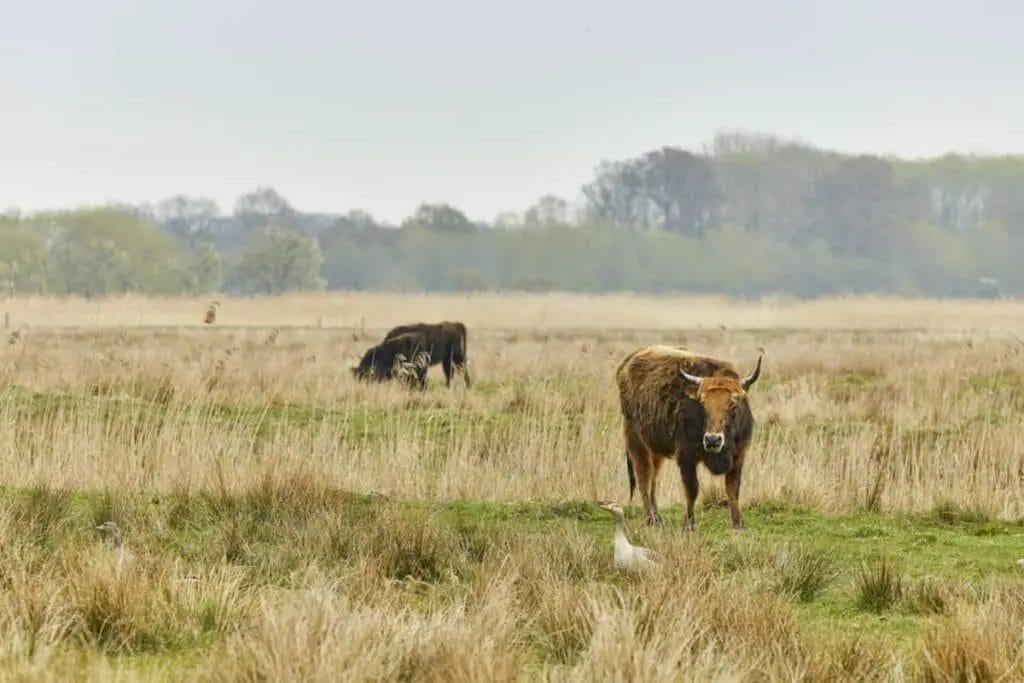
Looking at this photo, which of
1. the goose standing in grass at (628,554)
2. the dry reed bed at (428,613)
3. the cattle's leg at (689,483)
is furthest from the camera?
the cattle's leg at (689,483)

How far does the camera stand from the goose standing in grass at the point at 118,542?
311 inches

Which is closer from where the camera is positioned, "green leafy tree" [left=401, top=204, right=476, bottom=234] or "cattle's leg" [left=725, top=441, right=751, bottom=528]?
"cattle's leg" [left=725, top=441, right=751, bottom=528]

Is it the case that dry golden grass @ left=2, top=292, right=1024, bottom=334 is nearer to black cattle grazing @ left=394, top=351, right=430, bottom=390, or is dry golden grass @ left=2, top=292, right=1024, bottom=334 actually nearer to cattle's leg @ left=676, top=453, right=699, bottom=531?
black cattle grazing @ left=394, top=351, right=430, bottom=390

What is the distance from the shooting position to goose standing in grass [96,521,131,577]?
791cm

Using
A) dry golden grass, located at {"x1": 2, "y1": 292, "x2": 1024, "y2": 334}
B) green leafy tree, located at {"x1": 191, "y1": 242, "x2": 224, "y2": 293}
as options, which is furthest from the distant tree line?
dry golden grass, located at {"x1": 2, "y1": 292, "x2": 1024, "y2": 334}

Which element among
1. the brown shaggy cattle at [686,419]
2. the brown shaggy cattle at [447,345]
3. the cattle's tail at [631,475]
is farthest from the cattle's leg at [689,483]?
Result: the brown shaggy cattle at [447,345]

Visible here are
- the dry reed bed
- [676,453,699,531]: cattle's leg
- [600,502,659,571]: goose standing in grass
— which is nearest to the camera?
the dry reed bed

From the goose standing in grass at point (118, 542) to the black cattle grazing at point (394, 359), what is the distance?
12247 millimetres

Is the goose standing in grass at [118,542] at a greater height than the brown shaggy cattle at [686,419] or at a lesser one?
lesser

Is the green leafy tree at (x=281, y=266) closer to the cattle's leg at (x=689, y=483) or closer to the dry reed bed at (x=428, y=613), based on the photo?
the cattle's leg at (x=689, y=483)

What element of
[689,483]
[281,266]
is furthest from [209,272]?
[689,483]

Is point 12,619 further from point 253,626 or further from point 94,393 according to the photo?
point 94,393

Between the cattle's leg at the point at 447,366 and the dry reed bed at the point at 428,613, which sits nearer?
the dry reed bed at the point at 428,613

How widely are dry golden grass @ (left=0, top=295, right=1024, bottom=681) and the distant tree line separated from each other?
54856mm
